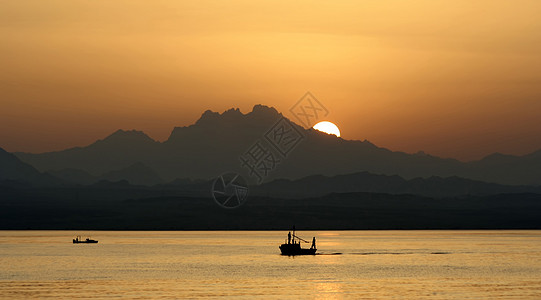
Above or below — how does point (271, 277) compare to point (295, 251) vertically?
below

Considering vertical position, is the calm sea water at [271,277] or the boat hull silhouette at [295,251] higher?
the boat hull silhouette at [295,251]

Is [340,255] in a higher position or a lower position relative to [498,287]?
higher

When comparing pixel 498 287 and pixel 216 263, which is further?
pixel 216 263

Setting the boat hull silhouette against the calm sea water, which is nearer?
the calm sea water

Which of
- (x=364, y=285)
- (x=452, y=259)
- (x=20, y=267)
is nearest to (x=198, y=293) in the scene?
(x=364, y=285)

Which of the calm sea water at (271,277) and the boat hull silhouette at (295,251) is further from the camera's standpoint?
the boat hull silhouette at (295,251)

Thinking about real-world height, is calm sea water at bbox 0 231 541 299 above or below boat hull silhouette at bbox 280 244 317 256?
below

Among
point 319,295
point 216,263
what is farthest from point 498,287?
point 216,263

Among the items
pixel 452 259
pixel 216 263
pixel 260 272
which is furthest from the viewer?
pixel 452 259

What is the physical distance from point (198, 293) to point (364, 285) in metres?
21.3

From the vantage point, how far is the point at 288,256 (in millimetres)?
170500

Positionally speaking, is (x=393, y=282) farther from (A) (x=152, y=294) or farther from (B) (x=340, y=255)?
(B) (x=340, y=255)

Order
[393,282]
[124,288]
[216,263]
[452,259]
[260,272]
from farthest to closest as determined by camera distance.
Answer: [452,259]
[216,263]
[260,272]
[393,282]
[124,288]

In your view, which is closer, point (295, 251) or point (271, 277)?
point (271, 277)
